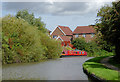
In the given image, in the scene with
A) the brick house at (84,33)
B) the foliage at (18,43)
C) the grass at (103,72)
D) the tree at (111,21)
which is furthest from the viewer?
the brick house at (84,33)

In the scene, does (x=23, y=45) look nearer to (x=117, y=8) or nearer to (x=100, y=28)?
(x=100, y=28)

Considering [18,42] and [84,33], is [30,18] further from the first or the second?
[84,33]

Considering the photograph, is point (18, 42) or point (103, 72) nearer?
point (103, 72)

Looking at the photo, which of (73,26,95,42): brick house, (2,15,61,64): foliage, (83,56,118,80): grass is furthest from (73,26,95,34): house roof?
(83,56,118,80): grass

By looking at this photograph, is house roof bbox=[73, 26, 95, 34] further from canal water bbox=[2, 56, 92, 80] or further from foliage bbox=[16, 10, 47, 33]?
canal water bbox=[2, 56, 92, 80]

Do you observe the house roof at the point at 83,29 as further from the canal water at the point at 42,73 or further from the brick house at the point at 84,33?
the canal water at the point at 42,73

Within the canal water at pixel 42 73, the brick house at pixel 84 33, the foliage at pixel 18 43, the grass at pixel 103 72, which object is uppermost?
the brick house at pixel 84 33

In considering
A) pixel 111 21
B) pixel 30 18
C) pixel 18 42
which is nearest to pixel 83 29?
pixel 30 18

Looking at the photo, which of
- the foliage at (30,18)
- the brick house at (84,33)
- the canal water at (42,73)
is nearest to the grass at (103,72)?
the canal water at (42,73)

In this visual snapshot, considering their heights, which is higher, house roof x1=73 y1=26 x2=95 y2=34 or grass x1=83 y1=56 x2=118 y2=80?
house roof x1=73 y1=26 x2=95 y2=34

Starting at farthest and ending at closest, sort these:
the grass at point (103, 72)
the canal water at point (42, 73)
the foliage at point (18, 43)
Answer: the foliage at point (18, 43), the canal water at point (42, 73), the grass at point (103, 72)

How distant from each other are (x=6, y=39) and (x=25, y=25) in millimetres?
4328

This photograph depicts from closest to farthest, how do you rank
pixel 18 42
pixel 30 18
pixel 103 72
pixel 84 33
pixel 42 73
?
1. pixel 103 72
2. pixel 42 73
3. pixel 18 42
4. pixel 30 18
5. pixel 84 33

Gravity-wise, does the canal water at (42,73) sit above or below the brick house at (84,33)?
below
